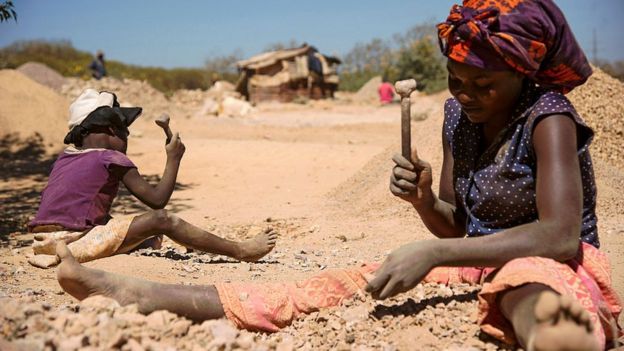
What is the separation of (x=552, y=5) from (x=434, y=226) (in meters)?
1.01

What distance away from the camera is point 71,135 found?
4.28 metres

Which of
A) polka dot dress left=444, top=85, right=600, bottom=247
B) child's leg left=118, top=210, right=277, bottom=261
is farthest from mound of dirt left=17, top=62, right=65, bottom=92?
polka dot dress left=444, top=85, right=600, bottom=247

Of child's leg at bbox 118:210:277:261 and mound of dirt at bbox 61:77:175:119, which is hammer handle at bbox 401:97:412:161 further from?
mound of dirt at bbox 61:77:175:119

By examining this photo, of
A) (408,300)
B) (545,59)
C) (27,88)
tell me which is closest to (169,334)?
(408,300)

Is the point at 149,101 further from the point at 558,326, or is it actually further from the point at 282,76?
the point at 558,326

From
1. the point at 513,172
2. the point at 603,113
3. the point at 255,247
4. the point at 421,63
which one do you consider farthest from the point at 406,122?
the point at 421,63

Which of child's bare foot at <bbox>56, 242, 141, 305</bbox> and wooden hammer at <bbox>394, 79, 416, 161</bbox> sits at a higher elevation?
wooden hammer at <bbox>394, 79, 416, 161</bbox>

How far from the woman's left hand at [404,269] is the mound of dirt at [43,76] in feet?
68.5

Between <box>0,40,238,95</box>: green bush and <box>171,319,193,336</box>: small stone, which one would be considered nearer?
<box>171,319,193,336</box>: small stone

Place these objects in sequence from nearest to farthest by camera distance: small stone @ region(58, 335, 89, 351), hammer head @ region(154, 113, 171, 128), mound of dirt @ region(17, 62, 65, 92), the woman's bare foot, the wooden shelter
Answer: small stone @ region(58, 335, 89, 351) → hammer head @ region(154, 113, 171, 128) → the woman's bare foot → mound of dirt @ region(17, 62, 65, 92) → the wooden shelter

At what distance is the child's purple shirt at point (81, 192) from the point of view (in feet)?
13.0

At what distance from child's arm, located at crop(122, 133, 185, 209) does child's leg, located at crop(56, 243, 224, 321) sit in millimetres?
1662

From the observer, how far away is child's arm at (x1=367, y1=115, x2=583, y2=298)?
208cm

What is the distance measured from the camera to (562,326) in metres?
1.73
